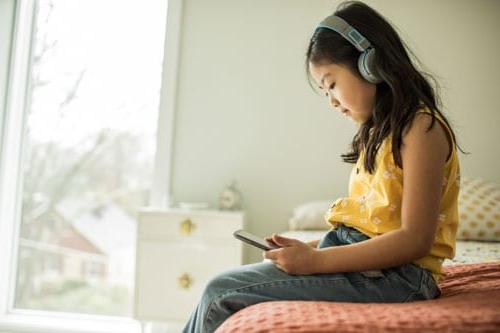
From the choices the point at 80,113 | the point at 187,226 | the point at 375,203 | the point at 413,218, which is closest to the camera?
the point at 413,218

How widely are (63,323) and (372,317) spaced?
7.22ft

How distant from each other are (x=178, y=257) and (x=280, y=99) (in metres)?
0.97

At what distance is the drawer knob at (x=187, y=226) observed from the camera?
210 centimetres

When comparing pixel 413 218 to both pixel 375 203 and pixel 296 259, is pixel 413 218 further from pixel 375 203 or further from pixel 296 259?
pixel 296 259

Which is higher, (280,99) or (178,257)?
(280,99)

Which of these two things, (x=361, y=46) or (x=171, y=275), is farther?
(x=171, y=275)

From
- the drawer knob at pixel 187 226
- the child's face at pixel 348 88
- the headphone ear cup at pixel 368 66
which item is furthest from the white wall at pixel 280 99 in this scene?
the headphone ear cup at pixel 368 66

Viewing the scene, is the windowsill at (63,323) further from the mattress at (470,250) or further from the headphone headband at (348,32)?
the headphone headband at (348,32)

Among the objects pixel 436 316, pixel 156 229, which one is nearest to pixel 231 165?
pixel 156 229

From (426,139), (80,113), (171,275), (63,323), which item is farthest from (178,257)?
(426,139)

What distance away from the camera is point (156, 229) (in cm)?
213

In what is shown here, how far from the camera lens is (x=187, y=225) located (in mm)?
2100

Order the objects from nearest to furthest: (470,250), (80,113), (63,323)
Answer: (470,250)
(63,323)
(80,113)

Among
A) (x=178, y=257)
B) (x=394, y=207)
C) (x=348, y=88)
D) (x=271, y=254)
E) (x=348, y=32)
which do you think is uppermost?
(x=348, y=32)
